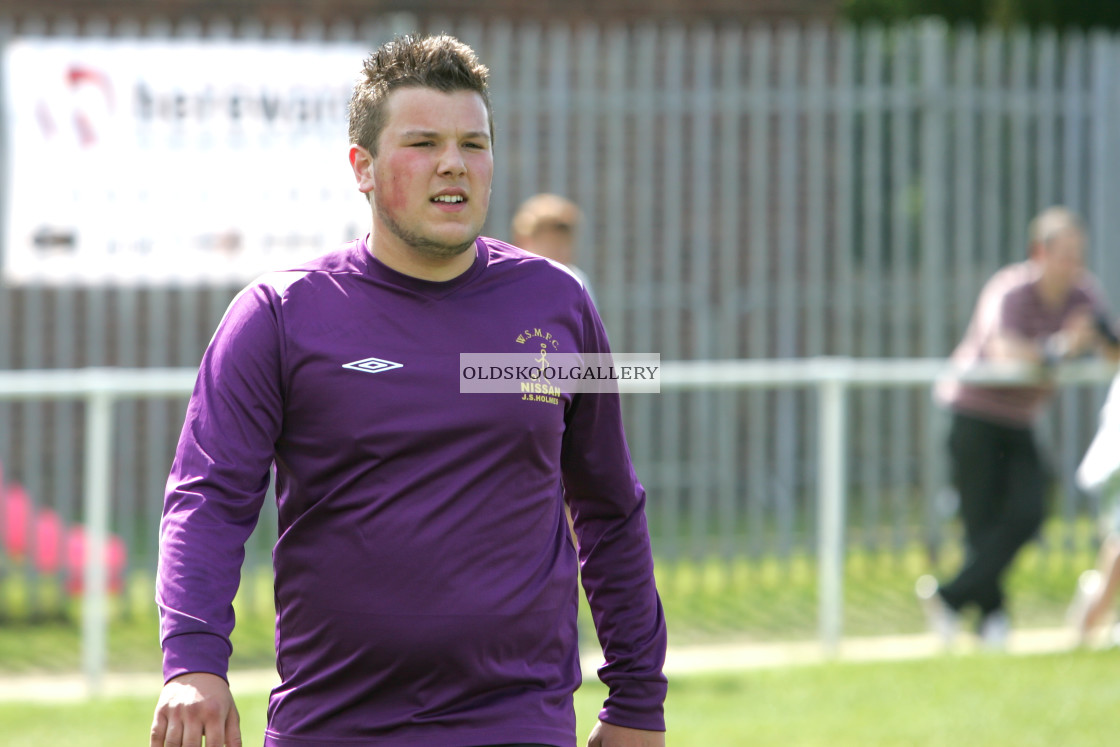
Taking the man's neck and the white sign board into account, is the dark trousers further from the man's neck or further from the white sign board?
the man's neck

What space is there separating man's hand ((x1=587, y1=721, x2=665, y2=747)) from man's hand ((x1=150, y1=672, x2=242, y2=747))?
2.73 ft

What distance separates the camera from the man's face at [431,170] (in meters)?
2.64

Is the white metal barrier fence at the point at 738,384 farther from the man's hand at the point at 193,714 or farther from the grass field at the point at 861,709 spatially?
the man's hand at the point at 193,714

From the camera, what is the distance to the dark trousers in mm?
7402

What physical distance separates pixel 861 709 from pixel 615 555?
3470 mm

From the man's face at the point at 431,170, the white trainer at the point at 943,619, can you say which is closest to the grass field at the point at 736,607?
the white trainer at the point at 943,619

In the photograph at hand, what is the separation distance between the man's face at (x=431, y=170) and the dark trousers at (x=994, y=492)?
5.37m

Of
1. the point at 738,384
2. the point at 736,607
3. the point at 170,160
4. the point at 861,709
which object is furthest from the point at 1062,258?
the point at 170,160

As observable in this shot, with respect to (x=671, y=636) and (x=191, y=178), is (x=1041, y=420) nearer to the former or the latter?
(x=671, y=636)

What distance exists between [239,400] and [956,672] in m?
4.86

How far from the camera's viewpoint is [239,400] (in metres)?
2.52

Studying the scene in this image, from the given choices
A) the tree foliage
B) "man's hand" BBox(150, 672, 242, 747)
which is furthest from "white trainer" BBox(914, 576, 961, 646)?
the tree foliage

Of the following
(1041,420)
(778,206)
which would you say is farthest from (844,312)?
(1041,420)

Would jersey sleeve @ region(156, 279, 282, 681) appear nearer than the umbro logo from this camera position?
Yes
